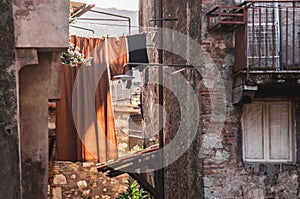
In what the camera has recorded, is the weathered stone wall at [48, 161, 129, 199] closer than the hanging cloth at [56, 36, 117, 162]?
No

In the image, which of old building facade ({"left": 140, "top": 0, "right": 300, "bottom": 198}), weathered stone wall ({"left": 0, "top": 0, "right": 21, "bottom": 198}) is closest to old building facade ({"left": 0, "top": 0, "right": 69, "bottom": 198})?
weathered stone wall ({"left": 0, "top": 0, "right": 21, "bottom": 198})

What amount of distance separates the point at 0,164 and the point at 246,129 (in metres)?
4.59

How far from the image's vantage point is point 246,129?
8.05 meters

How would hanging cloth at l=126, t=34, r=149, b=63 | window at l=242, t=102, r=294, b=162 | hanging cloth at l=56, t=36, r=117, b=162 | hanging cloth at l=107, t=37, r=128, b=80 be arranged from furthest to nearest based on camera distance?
hanging cloth at l=126, t=34, r=149, b=63 → hanging cloth at l=107, t=37, r=128, b=80 → hanging cloth at l=56, t=36, r=117, b=162 → window at l=242, t=102, r=294, b=162

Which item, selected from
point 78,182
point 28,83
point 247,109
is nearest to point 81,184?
point 78,182

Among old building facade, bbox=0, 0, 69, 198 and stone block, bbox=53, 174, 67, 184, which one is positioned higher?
old building facade, bbox=0, 0, 69, 198

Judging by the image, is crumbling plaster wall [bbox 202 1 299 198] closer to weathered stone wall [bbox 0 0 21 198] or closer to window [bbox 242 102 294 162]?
window [bbox 242 102 294 162]

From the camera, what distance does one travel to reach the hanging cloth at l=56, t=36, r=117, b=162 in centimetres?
978

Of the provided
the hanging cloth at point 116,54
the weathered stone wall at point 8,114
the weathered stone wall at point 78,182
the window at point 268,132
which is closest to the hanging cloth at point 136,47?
the hanging cloth at point 116,54

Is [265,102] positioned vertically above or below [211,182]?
above

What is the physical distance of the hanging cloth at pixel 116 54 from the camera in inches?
400

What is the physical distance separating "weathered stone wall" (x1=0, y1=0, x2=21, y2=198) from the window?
4.44 metres

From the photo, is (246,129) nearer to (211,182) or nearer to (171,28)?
(211,182)

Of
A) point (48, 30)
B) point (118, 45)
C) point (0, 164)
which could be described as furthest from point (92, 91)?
point (0, 164)
